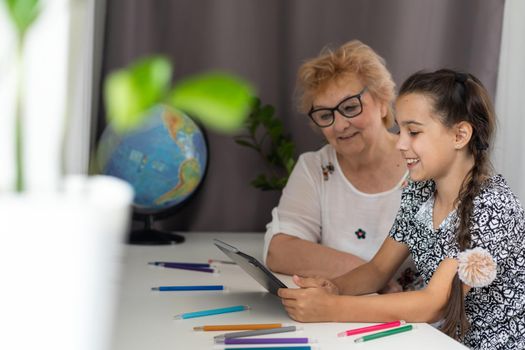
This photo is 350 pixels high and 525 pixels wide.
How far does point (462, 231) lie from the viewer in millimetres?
1527

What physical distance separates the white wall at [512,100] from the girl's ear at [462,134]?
0.66 m

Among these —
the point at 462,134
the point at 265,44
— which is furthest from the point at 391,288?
the point at 265,44

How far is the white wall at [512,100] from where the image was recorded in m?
2.23

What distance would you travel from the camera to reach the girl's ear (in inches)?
62.8

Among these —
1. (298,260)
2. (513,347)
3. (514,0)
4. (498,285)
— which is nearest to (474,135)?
(498,285)

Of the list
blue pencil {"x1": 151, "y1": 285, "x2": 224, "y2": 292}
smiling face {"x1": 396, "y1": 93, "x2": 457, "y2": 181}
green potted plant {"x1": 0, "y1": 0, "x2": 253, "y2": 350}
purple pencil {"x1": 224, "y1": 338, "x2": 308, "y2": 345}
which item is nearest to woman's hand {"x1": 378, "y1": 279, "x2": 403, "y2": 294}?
smiling face {"x1": 396, "y1": 93, "x2": 457, "y2": 181}

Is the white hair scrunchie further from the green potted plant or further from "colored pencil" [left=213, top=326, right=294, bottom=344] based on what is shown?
the green potted plant

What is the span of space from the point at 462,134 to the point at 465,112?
0.16 feet

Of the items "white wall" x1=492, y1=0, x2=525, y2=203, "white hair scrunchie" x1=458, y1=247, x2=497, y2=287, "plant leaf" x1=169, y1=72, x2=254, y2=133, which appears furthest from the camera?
"white wall" x1=492, y1=0, x2=525, y2=203

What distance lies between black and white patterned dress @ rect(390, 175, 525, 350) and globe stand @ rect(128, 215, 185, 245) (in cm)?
87

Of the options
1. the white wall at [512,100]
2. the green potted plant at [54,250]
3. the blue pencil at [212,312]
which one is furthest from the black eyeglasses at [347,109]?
the green potted plant at [54,250]

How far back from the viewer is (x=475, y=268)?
1.42m

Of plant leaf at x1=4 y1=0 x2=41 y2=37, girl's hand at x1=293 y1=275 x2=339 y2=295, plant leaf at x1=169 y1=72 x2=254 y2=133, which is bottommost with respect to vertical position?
girl's hand at x1=293 y1=275 x2=339 y2=295

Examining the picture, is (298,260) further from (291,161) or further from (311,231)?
(291,161)
